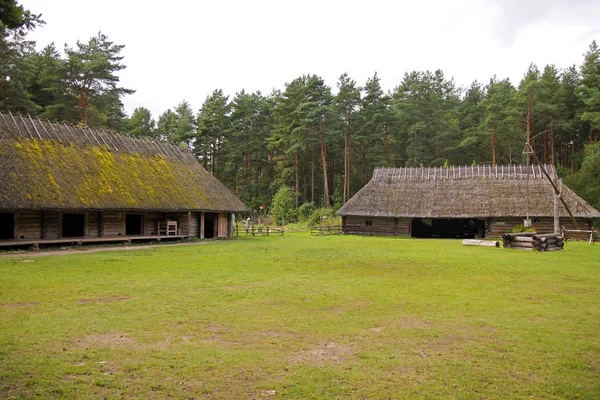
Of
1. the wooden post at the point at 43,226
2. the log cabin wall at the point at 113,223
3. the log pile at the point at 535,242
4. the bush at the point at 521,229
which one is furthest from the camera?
the bush at the point at 521,229

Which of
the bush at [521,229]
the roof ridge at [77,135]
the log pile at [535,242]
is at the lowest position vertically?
the log pile at [535,242]

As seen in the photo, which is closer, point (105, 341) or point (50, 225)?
point (105, 341)

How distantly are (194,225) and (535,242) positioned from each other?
868 inches

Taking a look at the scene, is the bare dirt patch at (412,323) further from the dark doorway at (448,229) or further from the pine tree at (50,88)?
the pine tree at (50,88)

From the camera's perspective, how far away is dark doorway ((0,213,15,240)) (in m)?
23.3

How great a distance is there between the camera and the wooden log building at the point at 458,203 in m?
36.2

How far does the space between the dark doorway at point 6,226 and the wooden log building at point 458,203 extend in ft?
84.3

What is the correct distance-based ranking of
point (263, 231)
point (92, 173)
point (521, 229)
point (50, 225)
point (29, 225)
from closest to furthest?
point (29, 225)
point (50, 225)
point (92, 173)
point (521, 229)
point (263, 231)

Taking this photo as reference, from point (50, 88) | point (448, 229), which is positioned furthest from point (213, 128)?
point (448, 229)

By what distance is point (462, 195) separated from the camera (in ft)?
129

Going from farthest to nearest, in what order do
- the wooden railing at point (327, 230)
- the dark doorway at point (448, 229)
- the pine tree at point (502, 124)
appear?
the pine tree at point (502, 124)
the dark doorway at point (448, 229)
the wooden railing at point (327, 230)

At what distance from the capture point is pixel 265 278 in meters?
14.4

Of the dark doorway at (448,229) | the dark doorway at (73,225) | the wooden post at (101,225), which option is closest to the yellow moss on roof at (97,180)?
the wooden post at (101,225)

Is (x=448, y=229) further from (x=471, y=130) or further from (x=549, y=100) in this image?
(x=549, y=100)
